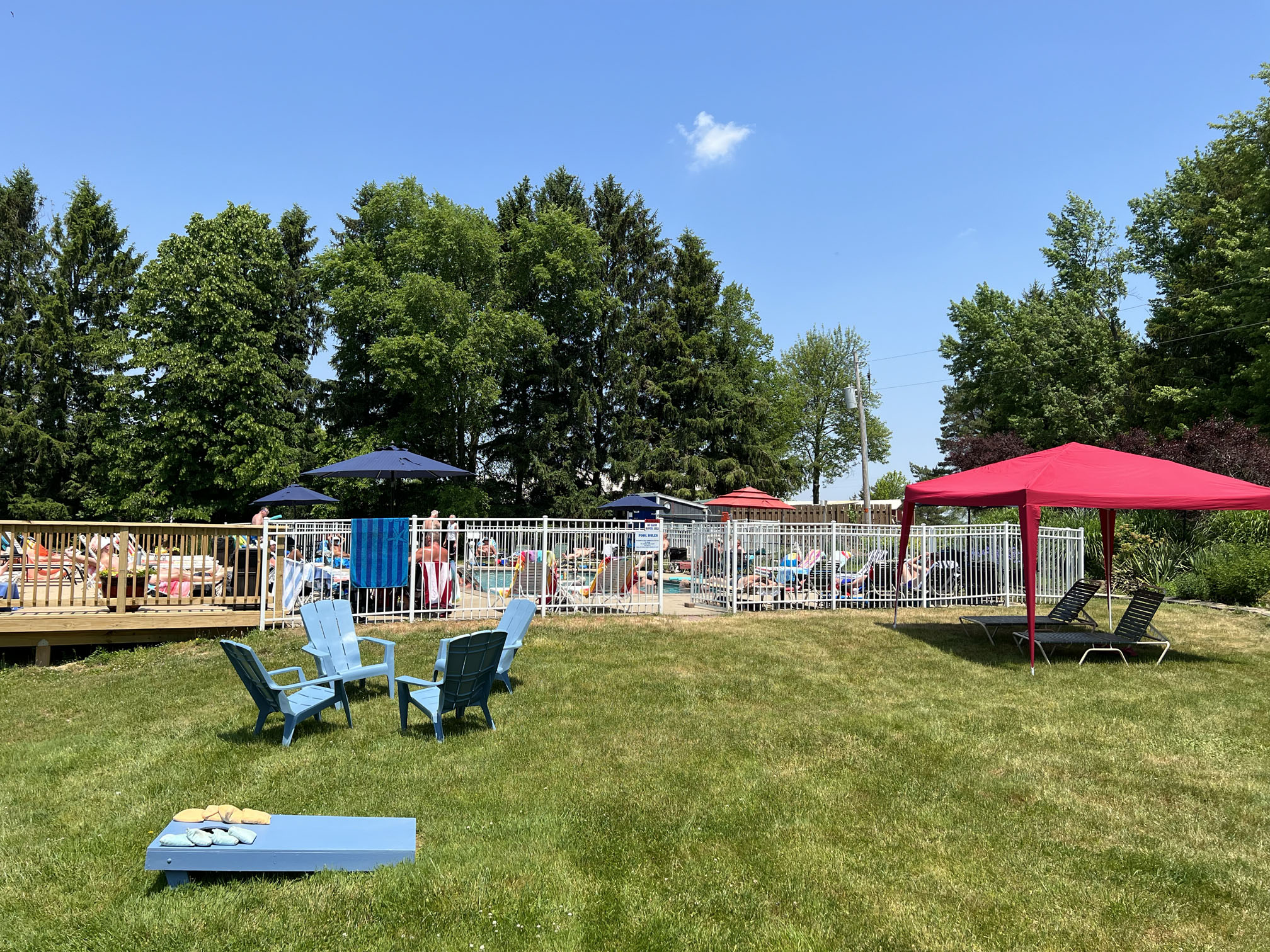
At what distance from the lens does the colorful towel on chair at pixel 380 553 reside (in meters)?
11.3

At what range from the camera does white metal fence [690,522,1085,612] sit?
13719 millimetres

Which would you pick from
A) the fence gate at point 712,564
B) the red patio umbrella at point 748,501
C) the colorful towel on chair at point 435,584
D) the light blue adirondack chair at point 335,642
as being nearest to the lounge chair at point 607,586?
the fence gate at point 712,564

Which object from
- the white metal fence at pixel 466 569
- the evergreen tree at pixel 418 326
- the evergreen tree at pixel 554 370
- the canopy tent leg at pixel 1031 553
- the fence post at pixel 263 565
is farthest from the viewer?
the evergreen tree at pixel 554 370

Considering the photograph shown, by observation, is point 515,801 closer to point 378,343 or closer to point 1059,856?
point 1059,856

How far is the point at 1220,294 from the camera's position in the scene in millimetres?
28625

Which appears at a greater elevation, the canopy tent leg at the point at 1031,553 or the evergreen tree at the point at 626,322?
the evergreen tree at the point at 626,322

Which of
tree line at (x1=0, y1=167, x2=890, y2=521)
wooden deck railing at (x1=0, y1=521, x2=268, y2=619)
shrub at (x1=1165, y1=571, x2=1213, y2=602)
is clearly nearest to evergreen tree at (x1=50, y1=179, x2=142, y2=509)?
tree line at (x1=0, y1=167, x2=890, y2=521)

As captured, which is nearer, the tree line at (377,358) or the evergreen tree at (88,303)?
the tree line at (377,358)

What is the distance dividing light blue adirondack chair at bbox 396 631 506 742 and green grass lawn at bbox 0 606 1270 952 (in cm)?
25

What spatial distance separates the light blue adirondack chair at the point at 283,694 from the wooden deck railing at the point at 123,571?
5115 millimetres

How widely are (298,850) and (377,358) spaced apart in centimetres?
2857

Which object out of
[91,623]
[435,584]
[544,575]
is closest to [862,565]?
[544,575]

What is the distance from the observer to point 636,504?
24.3m

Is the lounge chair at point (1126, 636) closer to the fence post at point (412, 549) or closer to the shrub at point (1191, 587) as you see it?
the shrub at point (1191, 587)
